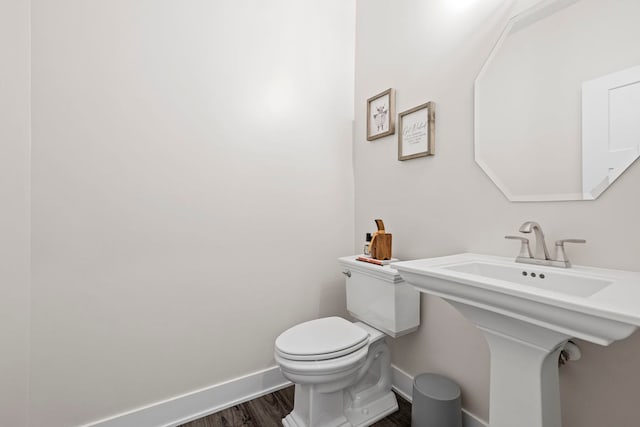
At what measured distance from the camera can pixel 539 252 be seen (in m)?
0.98

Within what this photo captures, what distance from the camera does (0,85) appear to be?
1096 millimetres

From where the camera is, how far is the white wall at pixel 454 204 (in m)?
0.89

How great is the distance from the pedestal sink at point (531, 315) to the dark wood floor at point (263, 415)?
657mm

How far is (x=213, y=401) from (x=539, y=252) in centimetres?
165

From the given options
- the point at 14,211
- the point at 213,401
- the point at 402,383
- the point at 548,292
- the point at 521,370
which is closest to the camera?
the point at 548,292

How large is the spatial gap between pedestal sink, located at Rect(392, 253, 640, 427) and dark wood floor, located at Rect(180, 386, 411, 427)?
657 millimetres

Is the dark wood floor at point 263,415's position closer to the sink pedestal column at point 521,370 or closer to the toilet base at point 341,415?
the toilet base at point 341,415

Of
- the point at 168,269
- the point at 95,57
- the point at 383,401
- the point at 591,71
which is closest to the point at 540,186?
the point at 591,71

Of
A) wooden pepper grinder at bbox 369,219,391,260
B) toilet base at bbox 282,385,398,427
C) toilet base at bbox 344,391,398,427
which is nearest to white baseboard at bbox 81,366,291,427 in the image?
toilet base at bbox 282,385,398,427

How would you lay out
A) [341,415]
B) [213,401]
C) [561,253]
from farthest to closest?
[213,401] → [341,415] → [561,253]

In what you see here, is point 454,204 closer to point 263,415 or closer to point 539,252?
point 539,252

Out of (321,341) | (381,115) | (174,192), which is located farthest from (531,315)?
(174,192)

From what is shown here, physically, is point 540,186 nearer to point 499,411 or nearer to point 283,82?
point 499,411

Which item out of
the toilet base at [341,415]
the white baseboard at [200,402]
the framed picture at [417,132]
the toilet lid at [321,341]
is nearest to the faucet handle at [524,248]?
the framed picture at [417,132]
